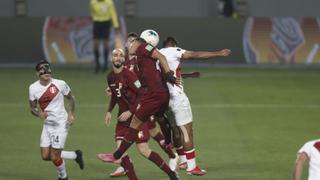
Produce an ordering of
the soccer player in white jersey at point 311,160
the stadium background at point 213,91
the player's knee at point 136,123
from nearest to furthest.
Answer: the soccer player in white jersey at point 311,160, the player's knee at point 136,123, the stadium background at point 213,91

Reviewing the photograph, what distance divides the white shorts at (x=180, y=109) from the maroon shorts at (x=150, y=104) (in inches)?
29.4

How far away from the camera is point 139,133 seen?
11.5m

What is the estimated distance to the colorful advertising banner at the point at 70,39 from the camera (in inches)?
974

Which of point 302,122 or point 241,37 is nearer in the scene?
point 302,122

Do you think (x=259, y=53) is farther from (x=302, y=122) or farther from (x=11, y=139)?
(x=11, y=139)

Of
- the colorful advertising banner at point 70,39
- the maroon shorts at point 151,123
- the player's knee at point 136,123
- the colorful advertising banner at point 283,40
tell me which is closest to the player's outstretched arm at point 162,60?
the player's knee at point 136,123

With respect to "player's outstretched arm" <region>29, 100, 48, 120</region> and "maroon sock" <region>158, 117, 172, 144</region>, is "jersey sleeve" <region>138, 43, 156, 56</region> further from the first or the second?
"player's outstretched arm" <region>29, 100, 48, 120</region>

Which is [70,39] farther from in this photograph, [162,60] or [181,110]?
[162,60]

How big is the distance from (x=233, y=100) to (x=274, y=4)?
10.4m

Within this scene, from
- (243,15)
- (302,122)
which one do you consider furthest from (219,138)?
(243,15)

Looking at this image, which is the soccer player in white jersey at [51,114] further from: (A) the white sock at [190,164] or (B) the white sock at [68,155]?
(A) the white sock at [190,164]

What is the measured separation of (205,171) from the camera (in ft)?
41.4

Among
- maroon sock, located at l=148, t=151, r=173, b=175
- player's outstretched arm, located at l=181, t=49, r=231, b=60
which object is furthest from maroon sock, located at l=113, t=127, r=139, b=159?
player's outstretched arm, located at l=181, t=49, r=231, b=60

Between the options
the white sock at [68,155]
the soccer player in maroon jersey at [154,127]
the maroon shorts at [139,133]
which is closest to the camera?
the maroon shorts at [139,133]
